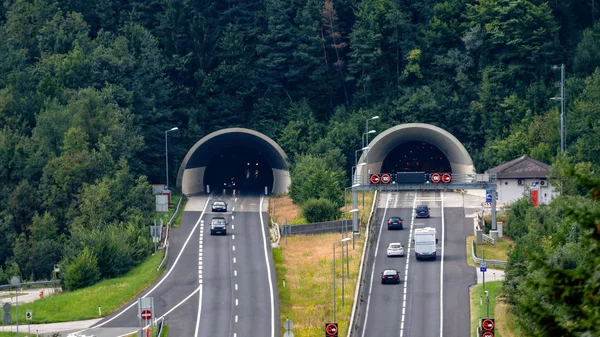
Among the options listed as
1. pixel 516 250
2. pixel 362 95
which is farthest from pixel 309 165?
pixel 516 250

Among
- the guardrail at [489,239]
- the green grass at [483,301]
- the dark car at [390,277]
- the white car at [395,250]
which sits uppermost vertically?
the guardrail at [489,239]

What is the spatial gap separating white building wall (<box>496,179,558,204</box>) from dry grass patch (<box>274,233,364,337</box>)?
52.3 ft

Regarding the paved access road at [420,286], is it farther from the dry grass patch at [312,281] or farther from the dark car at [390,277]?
the dry grass patch at [312,281]

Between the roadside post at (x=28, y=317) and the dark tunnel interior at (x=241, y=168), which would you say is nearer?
the roadside post at (x=28, y=317)

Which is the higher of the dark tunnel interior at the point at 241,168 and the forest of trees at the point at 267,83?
the forest of trees at the point at 267,83

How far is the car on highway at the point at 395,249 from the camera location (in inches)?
3218

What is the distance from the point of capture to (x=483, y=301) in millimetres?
69500

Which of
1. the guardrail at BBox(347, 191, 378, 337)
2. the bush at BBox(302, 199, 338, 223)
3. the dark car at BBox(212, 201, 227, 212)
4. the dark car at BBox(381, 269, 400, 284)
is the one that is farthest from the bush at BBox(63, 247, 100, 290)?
the dark car at BBox(212, 201, 227, 212)

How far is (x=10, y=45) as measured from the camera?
123 m

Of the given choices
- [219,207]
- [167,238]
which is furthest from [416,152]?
[167,238]

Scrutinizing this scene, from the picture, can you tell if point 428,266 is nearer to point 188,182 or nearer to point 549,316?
point 188,182

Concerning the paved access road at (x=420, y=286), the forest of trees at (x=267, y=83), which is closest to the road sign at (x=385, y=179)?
the paved access road at (x=420, y=286)

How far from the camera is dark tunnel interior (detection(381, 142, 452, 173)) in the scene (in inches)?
4496

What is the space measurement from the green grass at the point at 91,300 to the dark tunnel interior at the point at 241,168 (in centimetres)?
4354
